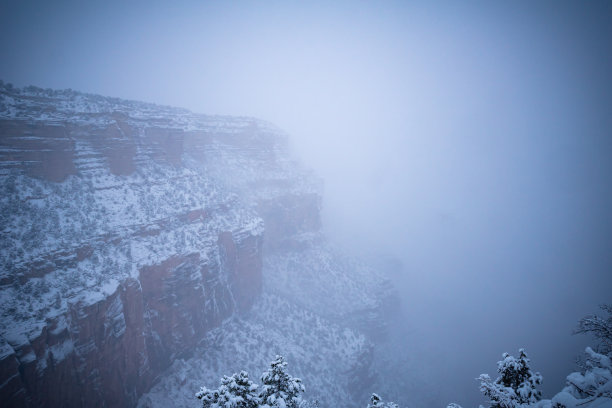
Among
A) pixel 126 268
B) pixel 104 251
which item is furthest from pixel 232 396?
pixel 104 251

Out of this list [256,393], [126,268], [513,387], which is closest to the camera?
[513,387]

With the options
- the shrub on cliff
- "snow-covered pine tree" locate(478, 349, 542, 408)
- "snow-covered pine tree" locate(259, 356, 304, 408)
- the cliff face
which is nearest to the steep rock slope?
the cliff face

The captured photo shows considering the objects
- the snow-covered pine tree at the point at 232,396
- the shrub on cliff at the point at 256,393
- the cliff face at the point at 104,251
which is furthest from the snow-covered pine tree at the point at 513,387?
the cliff face at the point at 104,251

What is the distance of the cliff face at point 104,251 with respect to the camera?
51.6 feet

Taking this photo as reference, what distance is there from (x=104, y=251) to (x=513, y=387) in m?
28.7

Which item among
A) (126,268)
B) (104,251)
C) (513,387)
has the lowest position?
(126,268)

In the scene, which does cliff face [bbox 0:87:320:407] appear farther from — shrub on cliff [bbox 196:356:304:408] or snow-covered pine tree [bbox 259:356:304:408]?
snow-covered pine tree [bbox 259:356:304:408]

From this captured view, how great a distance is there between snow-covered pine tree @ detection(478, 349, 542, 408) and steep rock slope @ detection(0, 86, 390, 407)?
2372 centimetres

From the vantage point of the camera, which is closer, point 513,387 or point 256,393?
point 513,387

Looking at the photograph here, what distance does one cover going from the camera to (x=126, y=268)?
2094 cm

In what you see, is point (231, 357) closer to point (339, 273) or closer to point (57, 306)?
point (57, 306)

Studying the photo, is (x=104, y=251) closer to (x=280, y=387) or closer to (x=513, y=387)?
(x=280, y=387)

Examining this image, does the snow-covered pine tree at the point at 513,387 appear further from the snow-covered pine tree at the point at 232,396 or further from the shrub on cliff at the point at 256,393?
the snow-covered pine tree at the point at 232,396

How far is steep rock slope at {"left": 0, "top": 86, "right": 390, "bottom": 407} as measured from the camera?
16.1 m
